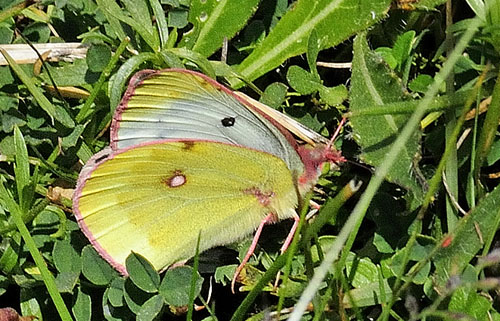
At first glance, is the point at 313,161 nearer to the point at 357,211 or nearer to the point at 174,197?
the point at 174,197

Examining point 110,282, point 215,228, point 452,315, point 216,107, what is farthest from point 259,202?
point 452,315

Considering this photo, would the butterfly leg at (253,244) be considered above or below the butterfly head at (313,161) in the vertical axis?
below

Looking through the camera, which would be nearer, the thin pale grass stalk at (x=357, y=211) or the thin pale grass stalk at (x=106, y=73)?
the thin pale grass stalk at (x=357, y=211)

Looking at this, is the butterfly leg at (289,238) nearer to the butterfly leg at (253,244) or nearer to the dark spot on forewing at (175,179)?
the butterfly leg at (253,244)

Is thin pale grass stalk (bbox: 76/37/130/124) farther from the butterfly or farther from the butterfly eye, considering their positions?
the butterfly eye

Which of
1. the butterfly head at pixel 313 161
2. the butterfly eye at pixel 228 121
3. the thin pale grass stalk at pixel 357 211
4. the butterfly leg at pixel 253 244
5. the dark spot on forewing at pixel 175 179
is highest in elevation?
the thin pale grass stalk at pixel 357 211

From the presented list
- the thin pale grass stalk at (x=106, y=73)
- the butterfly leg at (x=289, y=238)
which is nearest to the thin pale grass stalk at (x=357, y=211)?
the butterfly leg at (x=289, y=238)

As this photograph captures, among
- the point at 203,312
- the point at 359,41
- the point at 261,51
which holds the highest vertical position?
the point at 359,41

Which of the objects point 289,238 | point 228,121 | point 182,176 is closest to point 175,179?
point 182,176

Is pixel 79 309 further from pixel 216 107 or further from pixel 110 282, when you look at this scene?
pixel 216 107
